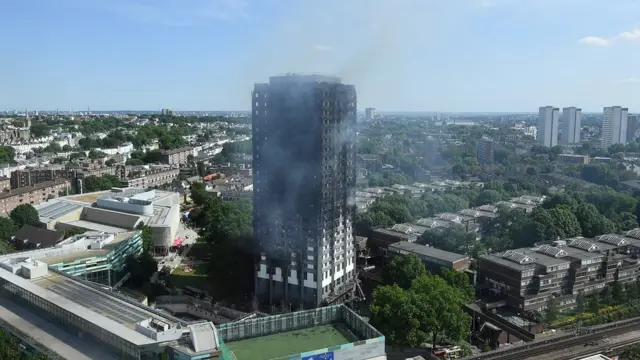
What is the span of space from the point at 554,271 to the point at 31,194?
25394 millimetres

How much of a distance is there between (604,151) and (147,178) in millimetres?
44882

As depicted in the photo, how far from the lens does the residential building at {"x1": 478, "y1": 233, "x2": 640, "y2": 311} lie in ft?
51.5

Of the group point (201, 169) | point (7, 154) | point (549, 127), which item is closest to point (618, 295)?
point (201, 169)

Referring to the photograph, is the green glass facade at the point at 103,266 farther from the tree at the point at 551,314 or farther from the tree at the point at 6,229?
the tree at the point at 551,314

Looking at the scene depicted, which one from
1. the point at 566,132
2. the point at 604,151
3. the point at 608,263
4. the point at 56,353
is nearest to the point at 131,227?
the point at 56,353

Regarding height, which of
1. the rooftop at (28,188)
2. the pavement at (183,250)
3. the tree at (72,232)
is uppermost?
the rooftop at (28,188)

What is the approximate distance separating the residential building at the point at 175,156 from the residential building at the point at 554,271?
1263 inches

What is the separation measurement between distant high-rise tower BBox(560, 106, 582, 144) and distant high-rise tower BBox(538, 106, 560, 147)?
344 centimetres

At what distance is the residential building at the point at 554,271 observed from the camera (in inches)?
618

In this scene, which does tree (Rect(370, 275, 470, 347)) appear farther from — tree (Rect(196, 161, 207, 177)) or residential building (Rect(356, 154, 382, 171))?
tree (Rect(196, 161, 207, 177))

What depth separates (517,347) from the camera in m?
12.7

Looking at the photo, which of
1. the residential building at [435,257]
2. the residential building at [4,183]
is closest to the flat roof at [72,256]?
the residential building at [435,257]

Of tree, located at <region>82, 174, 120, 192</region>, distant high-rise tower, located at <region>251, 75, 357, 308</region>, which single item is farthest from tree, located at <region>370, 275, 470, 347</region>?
tree, located at <region>82, 174, 120, 192</region>

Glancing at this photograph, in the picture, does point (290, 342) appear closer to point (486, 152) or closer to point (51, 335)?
point (51, 335)
